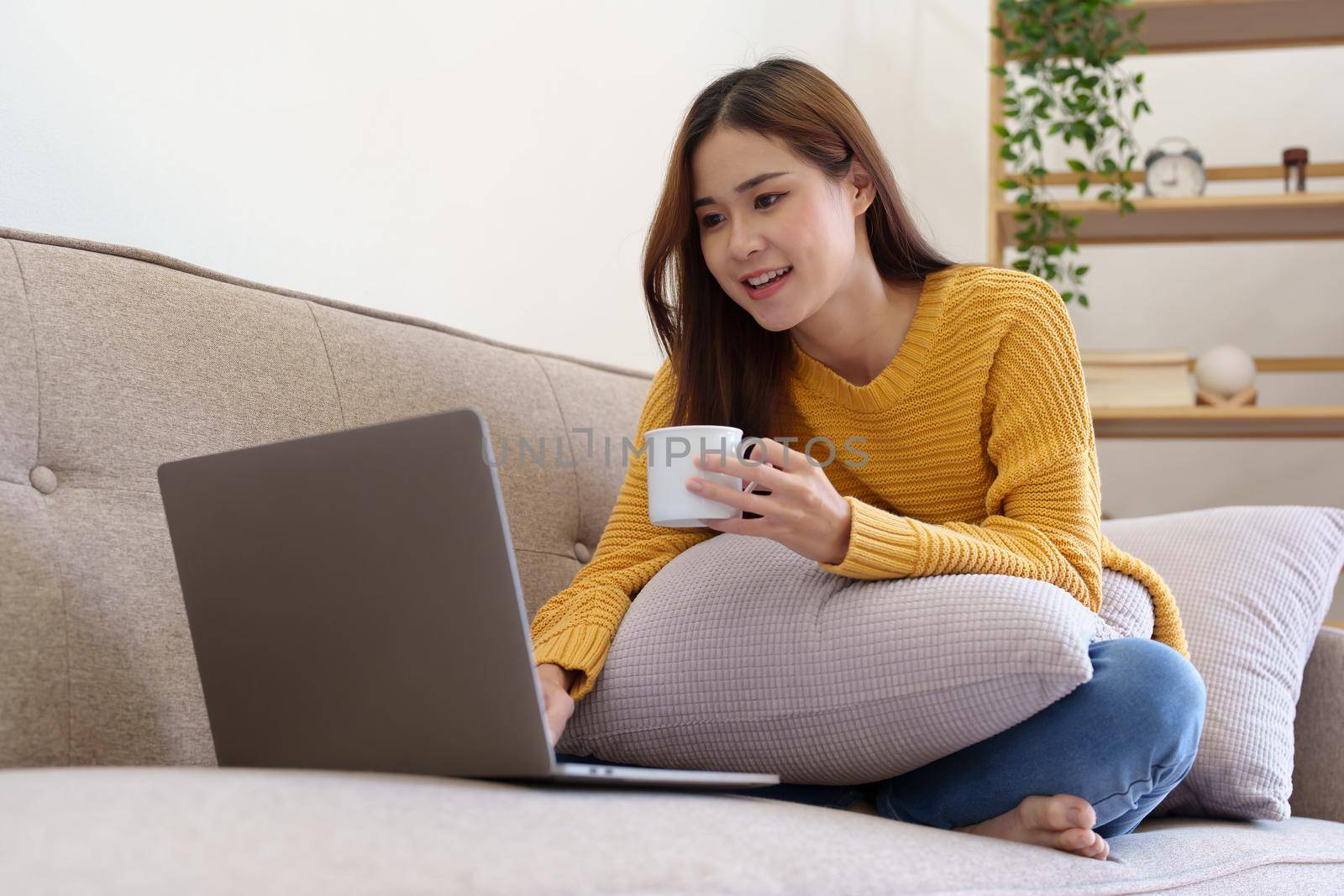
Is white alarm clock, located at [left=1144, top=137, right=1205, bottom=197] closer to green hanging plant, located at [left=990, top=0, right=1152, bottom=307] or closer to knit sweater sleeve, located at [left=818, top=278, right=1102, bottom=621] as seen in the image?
green hanging plant, located at [left=990, top=0, right=1152, bottom=307]

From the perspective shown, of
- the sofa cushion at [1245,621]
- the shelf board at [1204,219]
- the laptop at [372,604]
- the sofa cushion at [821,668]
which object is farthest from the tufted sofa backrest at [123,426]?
the shelf board at [1204,219]

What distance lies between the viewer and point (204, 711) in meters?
0.99

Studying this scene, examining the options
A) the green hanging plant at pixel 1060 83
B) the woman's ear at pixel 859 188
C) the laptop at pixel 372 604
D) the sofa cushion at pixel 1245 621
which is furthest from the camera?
the green hanging plant at pixel 1060 83

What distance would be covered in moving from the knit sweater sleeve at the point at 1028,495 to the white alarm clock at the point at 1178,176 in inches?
61.2

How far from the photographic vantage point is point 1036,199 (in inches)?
109

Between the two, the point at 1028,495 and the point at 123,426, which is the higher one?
the point at 123,426

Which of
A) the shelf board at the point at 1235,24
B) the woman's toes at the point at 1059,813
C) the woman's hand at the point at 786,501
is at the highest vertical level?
the shelf board at the point at 1235,24

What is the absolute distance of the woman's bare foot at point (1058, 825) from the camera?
2.91ft

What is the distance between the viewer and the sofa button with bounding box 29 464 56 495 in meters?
0.95

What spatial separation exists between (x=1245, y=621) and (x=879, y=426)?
45cm

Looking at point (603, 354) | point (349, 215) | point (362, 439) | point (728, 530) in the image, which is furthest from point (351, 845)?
point (603, 354)

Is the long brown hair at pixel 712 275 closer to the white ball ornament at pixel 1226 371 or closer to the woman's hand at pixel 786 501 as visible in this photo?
the woman's hand at pixel 786 501

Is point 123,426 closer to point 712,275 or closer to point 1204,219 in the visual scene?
point 712,275

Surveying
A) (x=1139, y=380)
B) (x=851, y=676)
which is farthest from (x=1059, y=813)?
(x=1139, y=380)
